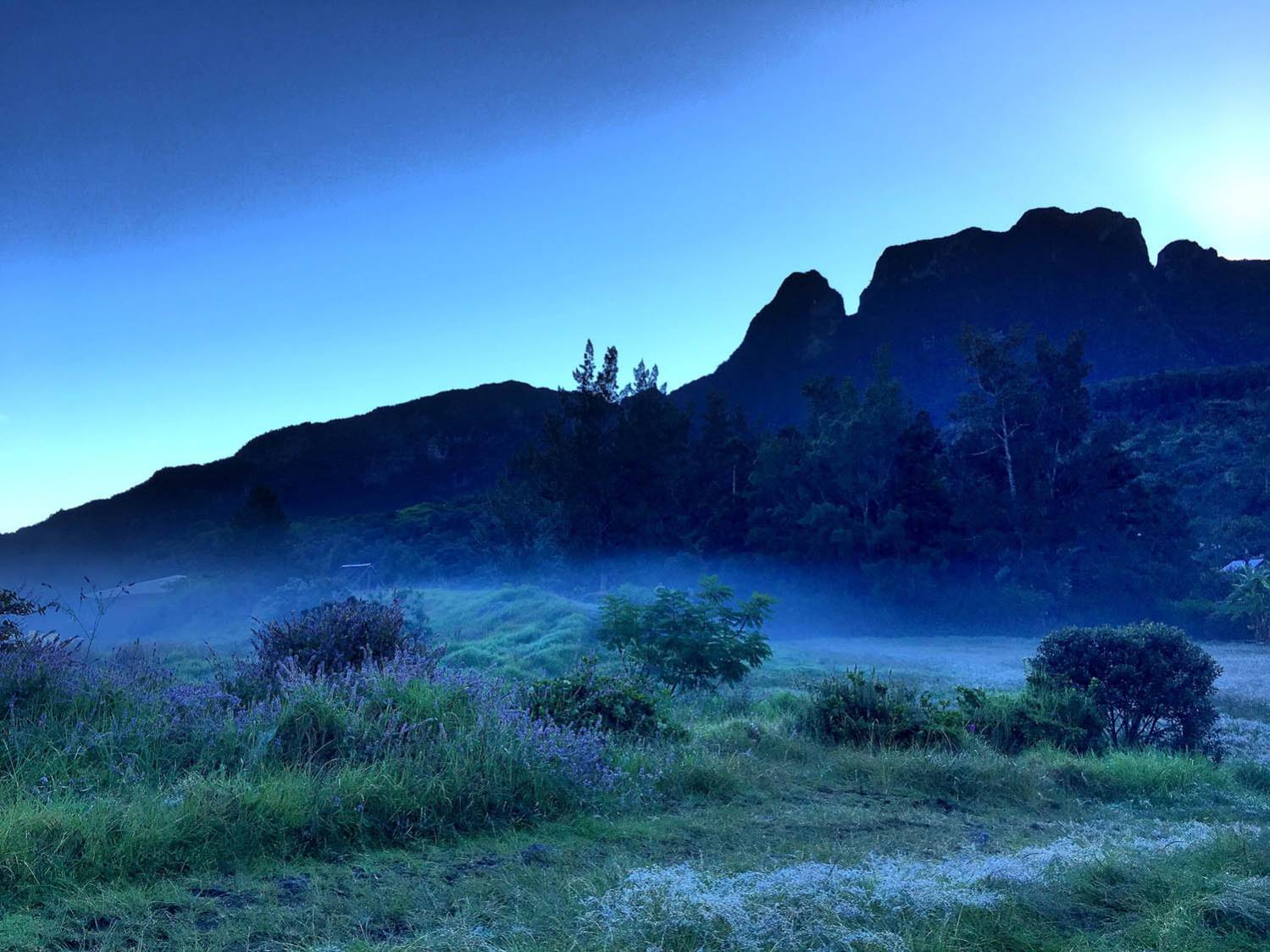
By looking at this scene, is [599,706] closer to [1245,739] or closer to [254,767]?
[254,767]

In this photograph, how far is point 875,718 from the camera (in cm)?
874

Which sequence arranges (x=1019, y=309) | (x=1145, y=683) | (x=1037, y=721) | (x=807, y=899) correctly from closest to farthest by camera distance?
(x=807, y=899) → (x=1037, y=721) → (x=1145, y=683) → (x=1019, y=309)

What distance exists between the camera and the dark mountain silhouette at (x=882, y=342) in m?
53.8

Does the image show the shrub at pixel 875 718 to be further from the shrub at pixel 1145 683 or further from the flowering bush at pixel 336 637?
the flowering bush at pixel 336 637

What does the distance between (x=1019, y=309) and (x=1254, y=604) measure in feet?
167

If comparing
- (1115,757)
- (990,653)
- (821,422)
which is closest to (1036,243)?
(821,422)

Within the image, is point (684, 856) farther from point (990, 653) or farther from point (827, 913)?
point (990, 653)

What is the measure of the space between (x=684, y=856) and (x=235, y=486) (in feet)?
152

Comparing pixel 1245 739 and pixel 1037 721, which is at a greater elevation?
pixel 1037 721

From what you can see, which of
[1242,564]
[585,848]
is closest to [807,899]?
[585,848]

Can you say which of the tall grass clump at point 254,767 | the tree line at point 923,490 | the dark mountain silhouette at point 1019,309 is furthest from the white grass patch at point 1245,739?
the dark mountain silhouette at point 1019,309

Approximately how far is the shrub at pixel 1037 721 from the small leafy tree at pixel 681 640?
3.95 m

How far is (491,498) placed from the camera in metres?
54.5

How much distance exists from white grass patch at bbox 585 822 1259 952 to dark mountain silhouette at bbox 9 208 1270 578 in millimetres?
43583
